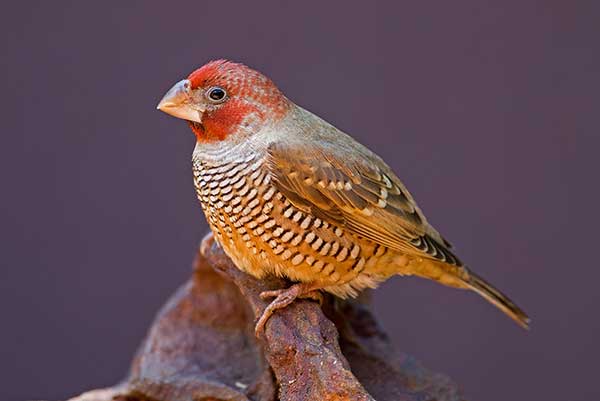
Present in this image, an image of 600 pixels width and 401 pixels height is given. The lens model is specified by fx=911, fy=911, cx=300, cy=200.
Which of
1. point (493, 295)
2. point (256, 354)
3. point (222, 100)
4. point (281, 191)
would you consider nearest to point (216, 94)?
point (222, 100)

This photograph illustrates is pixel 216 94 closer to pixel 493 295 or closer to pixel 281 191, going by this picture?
pixel 281 191

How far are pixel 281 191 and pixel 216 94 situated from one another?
451 mm

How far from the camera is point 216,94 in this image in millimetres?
3504

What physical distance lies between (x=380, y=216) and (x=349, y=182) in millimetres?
185

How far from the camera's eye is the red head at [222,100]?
3496 millimetres

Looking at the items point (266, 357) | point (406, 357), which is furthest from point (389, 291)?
point (266, 357)

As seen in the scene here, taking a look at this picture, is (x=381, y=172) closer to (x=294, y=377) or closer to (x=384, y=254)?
(x=384, y=254)

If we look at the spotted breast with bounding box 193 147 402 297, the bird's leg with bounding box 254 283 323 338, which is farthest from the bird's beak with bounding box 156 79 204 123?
the bird's leg with bounding box 254 283 323 338

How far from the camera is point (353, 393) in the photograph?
9.76ft

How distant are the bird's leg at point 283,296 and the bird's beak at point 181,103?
752 mm

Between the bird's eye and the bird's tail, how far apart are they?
4.42ft

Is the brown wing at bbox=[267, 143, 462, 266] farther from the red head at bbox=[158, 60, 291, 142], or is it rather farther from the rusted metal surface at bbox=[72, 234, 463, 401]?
the rusted metal surface at bbox=[72, 234, 463, 401]

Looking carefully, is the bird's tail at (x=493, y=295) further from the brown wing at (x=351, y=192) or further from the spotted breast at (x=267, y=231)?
the spotted breast at (x=267, y=231)

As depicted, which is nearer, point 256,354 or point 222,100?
point 222,100
